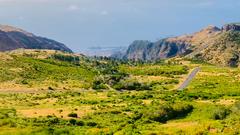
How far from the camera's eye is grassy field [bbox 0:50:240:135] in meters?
60.2

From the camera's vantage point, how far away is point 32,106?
99.2m

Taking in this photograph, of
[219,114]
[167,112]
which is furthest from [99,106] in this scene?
[219,114]

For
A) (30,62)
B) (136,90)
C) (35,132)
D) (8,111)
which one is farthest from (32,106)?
(30,62)

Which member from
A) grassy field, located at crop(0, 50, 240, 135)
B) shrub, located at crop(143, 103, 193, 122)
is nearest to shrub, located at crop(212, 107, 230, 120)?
grassy field, located at crop(0, 50, 240, 135)

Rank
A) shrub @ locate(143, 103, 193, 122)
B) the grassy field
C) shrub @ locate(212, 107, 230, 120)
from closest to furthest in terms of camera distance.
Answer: the grassy field < shrub @ locate(212, 107, 230, 120) < shrub @ locate(143, 103, 193, 122)

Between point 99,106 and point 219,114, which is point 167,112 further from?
point 99,106

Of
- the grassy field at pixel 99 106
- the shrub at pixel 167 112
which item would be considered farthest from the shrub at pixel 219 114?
the shrub at pixel 167 112

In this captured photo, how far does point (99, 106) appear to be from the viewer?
9856 cm

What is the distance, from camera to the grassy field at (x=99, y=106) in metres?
60.2

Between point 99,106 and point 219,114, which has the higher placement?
point 219,114

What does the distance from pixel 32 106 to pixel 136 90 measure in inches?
2133

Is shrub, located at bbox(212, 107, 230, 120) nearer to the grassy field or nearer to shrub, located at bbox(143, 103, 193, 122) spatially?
the grassy field

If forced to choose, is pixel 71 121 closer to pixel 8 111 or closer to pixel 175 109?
pixel 8 111

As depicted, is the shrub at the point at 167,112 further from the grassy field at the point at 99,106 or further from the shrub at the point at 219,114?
the shrub at the point at 219,114
